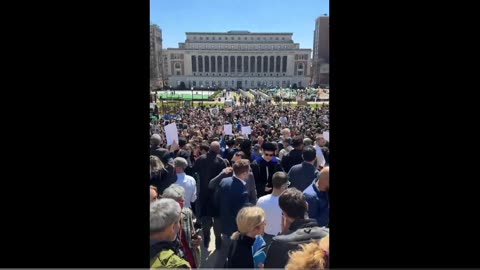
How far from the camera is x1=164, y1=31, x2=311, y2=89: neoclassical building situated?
103250 millimetres

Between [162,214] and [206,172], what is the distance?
372cm

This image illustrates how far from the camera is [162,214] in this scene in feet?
9.48

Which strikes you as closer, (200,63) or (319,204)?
(319,204)

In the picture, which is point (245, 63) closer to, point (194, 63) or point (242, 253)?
point (194, 63)

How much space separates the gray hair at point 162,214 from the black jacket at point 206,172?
3.38 meters

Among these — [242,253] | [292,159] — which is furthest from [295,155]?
[242,253]

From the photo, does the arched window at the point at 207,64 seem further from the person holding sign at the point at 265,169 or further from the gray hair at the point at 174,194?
the gray hair at the point at 174,194
